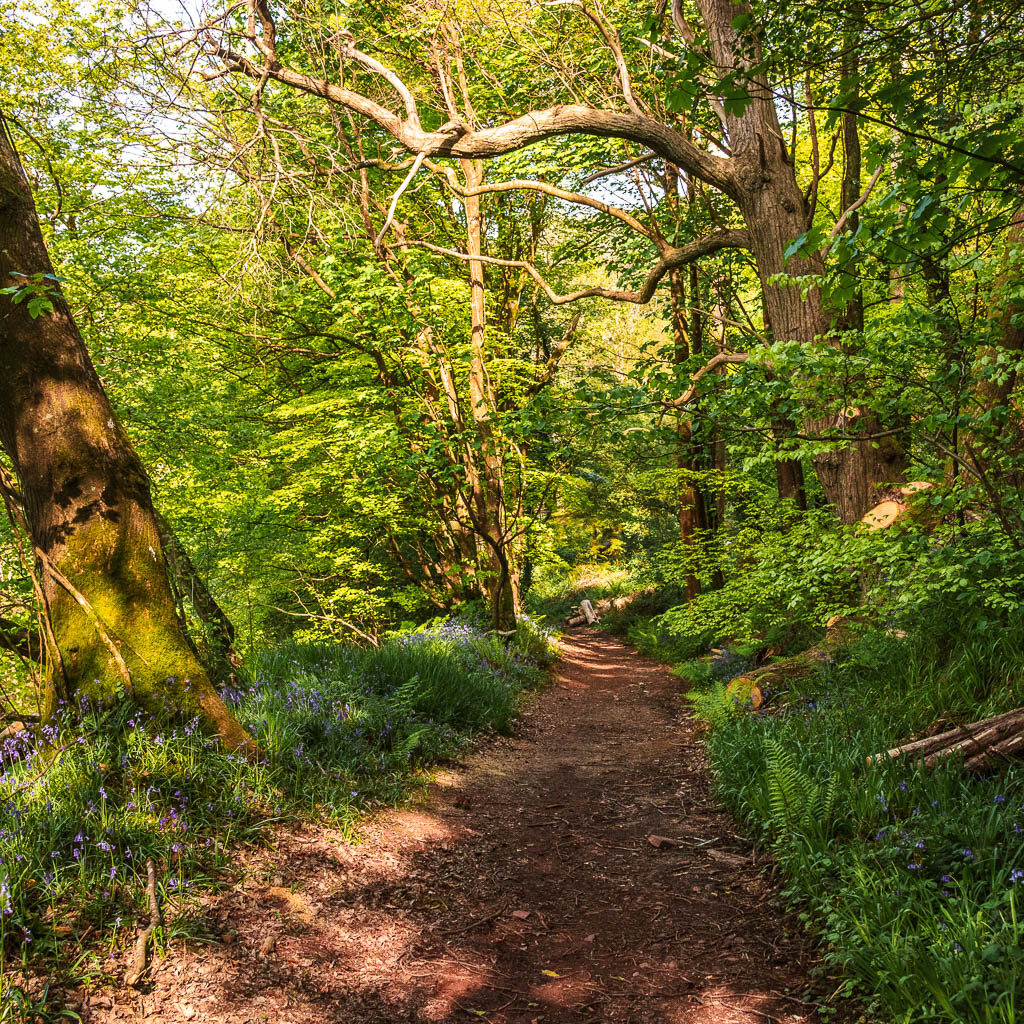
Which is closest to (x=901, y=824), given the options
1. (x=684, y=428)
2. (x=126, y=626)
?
(x=126, y=626)

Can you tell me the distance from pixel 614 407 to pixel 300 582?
857 centimetres

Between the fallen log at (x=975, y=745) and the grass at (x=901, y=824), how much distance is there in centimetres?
9

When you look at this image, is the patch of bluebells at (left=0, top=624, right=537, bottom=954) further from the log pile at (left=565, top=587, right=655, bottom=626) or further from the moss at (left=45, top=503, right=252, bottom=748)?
the log pile at (left=565, top=587, right=655, bottom=626)

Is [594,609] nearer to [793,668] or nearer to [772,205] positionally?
[793,668]

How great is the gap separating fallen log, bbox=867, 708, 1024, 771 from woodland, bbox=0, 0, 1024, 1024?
2 centimetres

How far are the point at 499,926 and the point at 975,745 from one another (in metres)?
2.72

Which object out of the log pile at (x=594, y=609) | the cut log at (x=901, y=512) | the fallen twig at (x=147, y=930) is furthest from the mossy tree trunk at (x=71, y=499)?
the log pile at (x=594, y=609)

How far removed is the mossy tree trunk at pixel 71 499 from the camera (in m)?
3.50

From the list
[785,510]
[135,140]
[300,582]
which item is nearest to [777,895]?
[785,510]

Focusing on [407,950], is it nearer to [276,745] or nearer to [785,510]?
[276,745]

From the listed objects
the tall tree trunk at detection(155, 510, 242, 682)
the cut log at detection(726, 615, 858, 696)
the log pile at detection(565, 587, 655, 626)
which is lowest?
the log pile at detection(565, 587, 655, 626)

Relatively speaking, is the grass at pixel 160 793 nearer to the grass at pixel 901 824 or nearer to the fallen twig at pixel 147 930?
the fallen twig at pixel 147 930

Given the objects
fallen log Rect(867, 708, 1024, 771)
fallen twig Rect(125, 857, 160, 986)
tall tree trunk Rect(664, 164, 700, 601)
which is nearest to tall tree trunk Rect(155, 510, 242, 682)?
fallen twig Rect(125, 857, 160, 986)

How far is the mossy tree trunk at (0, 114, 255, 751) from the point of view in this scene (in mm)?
3496
